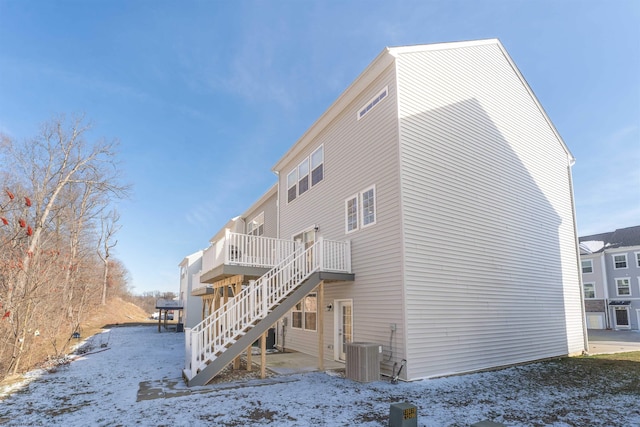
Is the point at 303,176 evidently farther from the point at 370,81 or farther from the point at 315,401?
the point at 315,401

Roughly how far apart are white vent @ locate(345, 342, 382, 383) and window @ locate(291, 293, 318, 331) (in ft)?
13.3

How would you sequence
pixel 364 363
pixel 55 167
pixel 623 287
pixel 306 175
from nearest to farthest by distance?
pixel 364 363, pixel 306 175, pixel 55 167, pixel 623 287

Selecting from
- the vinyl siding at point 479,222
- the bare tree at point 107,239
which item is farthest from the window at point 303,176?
the bare tree at point 107,239

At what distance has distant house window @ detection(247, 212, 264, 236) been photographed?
1841 cm

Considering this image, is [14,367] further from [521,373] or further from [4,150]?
[521,373]

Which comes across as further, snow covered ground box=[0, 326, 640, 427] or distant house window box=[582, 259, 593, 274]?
distant house window box=[582, 259, 593, 274]

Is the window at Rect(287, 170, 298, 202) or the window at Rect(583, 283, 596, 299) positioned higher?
the window at Rect(287, 170, 298, 202)

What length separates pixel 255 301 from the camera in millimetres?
8750

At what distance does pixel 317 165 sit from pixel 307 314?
17.4ft

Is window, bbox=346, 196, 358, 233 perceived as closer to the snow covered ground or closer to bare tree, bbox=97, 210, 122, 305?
the snow covered ground

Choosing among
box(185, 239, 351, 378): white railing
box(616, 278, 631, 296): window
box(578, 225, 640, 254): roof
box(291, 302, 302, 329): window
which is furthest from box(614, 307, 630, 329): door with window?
box(185, 239, 351, 378): white railing

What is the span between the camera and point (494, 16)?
38.0ft

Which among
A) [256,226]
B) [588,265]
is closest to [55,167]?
[256,226]

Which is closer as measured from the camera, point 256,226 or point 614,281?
point 256,226
